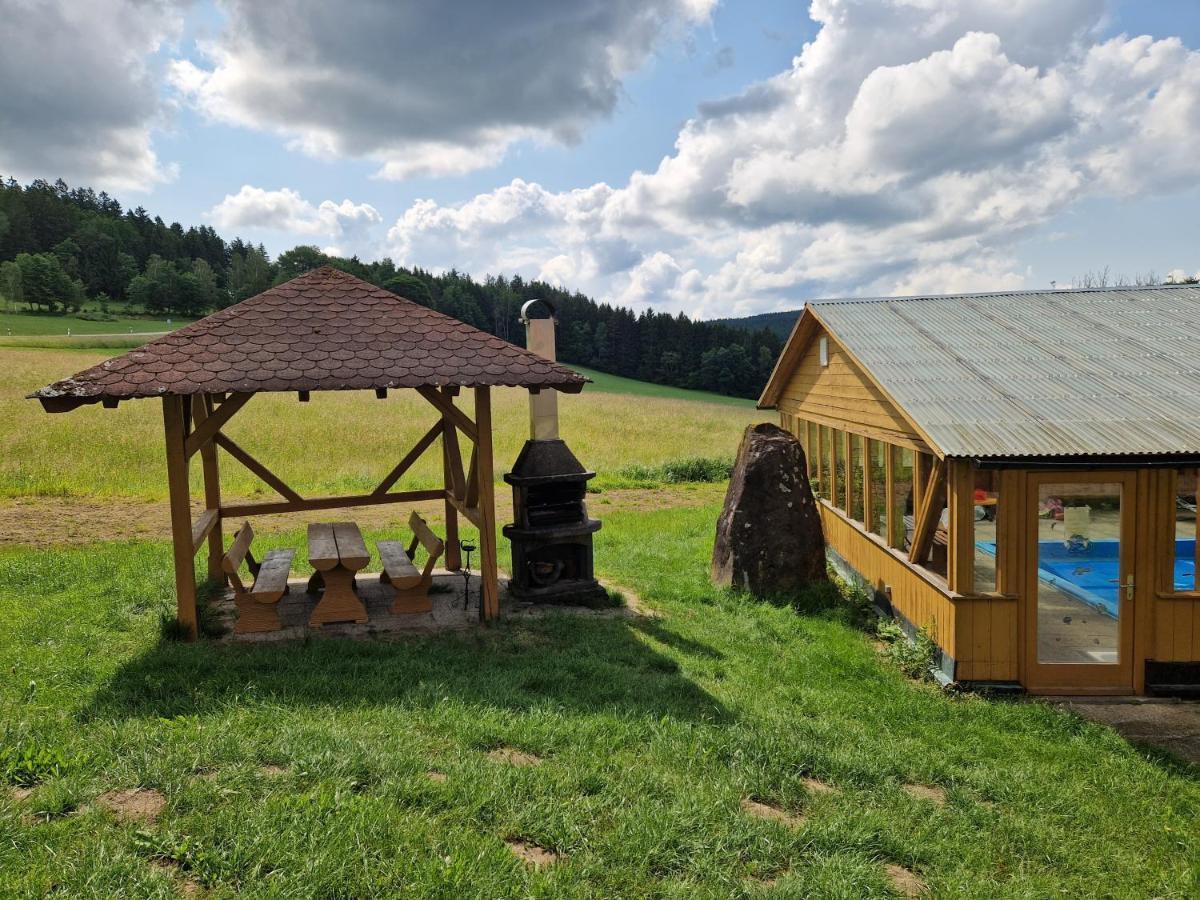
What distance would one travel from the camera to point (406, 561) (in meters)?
8.30

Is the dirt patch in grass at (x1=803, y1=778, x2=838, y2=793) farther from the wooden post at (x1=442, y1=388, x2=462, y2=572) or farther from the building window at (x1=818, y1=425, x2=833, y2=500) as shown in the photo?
the building window at (x1=818, y1=425, x2=833, y2=500)

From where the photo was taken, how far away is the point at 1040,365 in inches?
335

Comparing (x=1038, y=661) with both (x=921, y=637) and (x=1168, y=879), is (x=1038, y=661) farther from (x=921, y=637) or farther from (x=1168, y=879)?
(x=1168, y=879)

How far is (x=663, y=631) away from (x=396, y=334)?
4165 mm

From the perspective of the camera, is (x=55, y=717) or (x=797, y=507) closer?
A: (x=55, y=717)

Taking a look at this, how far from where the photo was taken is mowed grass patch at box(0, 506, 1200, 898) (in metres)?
3.51

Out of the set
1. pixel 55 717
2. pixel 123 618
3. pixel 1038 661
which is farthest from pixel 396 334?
pixel 1038 661

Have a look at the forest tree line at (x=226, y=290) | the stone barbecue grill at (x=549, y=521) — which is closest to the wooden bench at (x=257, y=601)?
the stone barbecue grill at (x=549, y=521)

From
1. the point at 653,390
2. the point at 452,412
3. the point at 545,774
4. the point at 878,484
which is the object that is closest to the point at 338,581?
the point at 452,412

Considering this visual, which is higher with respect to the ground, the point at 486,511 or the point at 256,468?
the point at 256,468

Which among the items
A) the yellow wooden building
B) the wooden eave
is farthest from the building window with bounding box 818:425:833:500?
the yellow wooden building

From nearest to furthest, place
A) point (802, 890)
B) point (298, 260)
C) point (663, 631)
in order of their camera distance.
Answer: point (802, 890) < point (663, 631) < point (298, 260)

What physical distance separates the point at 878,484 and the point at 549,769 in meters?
6.59

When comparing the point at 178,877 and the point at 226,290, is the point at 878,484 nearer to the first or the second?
the point at 178,877
